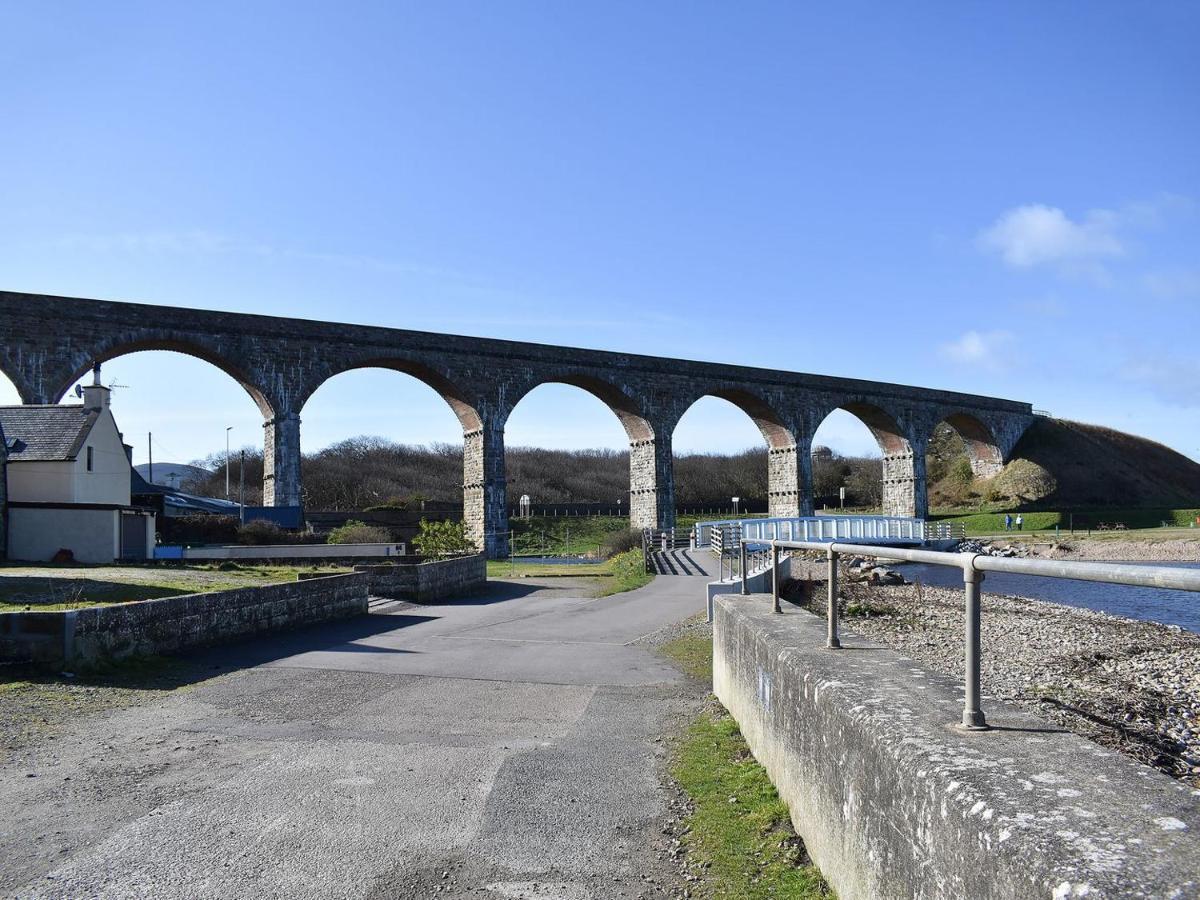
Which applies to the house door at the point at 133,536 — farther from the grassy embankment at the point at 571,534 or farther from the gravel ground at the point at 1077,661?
the grassy embankment at the point at 571,534

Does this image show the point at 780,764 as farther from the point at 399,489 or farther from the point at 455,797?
the point at 399,489

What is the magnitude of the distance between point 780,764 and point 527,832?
1224 mm

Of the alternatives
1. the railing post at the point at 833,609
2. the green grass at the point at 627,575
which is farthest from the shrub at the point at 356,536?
the railing post at the point at 833,609

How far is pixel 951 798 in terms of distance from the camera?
2.14m

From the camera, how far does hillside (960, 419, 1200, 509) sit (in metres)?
54.8

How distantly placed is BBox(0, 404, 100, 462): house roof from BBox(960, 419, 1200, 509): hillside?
49.0 meters

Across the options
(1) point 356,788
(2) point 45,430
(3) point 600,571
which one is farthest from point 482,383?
(1) point 356,788

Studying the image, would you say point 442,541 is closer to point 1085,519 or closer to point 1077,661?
point 1077,661

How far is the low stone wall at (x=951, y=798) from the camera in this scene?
68.4 inches

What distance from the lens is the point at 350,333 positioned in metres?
32.2

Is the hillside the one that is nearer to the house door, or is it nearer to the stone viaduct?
the stone viaduct

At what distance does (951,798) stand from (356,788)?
359cm

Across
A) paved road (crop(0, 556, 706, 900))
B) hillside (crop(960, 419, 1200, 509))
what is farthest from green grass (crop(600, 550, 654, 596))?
hillside (crop(960, 419, 1200, 509))

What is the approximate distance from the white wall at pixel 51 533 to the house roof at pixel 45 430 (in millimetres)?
1542
